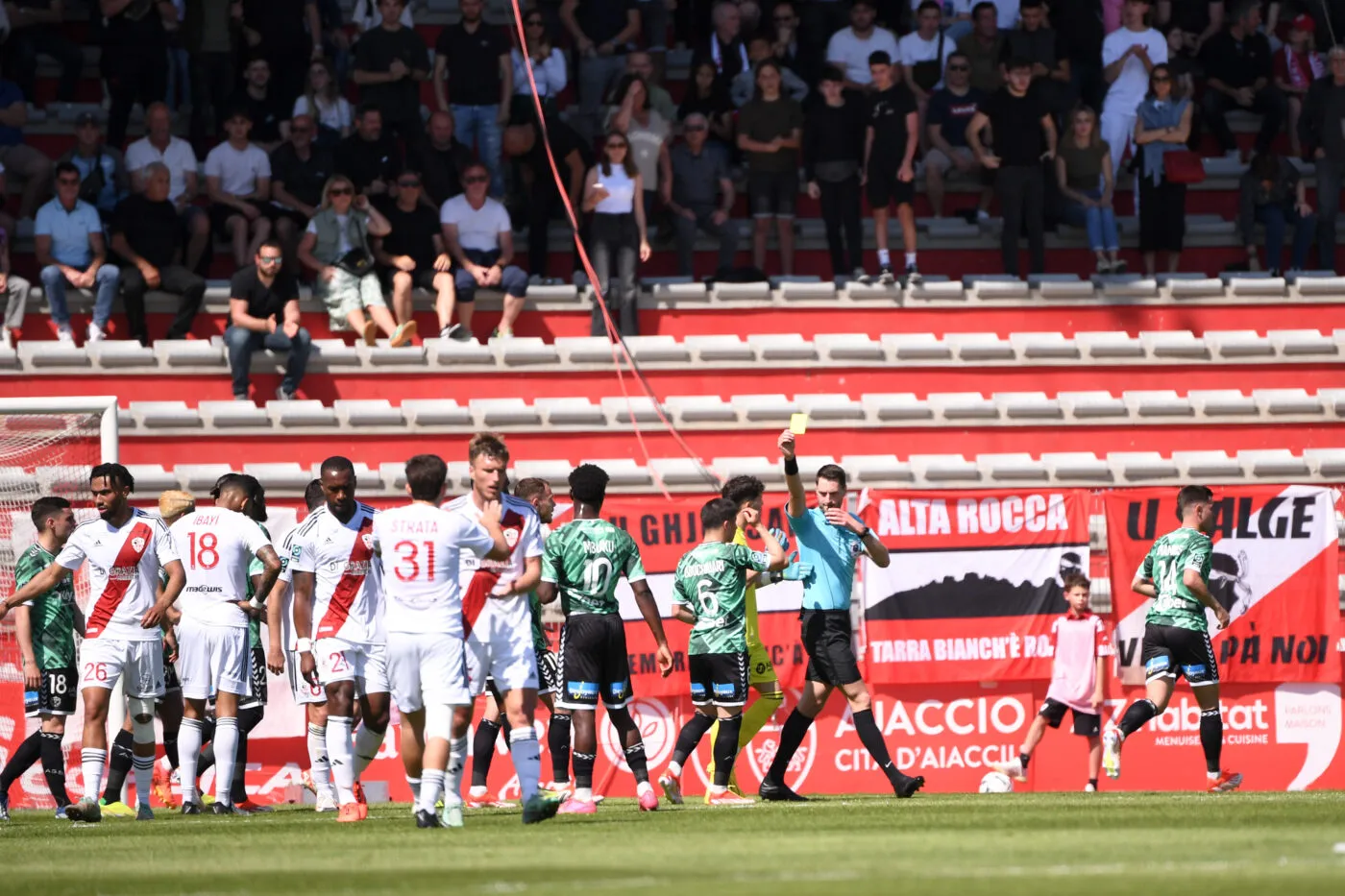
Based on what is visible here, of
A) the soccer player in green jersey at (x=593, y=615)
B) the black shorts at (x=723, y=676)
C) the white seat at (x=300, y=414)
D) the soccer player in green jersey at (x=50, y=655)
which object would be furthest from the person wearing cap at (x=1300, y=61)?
the soccer player in green jersey at (x=50, y=655)

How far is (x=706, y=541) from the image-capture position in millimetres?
13047

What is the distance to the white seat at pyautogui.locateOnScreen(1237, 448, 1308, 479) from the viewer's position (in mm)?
18688

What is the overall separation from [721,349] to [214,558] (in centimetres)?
761

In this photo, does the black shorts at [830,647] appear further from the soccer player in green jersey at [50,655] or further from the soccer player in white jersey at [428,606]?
the soccer player in green jersey at [50,655]

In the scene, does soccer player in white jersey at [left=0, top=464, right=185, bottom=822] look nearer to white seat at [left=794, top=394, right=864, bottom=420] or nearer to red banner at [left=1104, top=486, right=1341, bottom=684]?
white seat at [left=794, top=394, right=864, bottom=420]

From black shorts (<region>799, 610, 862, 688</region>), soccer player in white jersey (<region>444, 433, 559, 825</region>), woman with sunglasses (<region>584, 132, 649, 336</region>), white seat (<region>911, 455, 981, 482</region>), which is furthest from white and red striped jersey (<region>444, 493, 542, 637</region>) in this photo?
woman with sunglasses (<region>584, 132, 649, 336</region>)

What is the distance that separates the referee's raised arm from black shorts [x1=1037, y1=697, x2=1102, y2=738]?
11.5 ft

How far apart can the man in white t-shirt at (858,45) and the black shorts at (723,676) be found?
10.6m

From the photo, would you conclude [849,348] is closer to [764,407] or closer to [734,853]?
[764,407]

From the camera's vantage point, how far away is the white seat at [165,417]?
18.3 meters

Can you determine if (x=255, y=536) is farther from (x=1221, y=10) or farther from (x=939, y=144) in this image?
(x=1221, y=10)

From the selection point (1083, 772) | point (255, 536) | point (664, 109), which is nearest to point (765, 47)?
point (664, 109)

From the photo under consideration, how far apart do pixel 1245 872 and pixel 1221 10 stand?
18.0 m

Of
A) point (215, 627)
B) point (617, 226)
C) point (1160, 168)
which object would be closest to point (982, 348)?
point (1160, 168)
